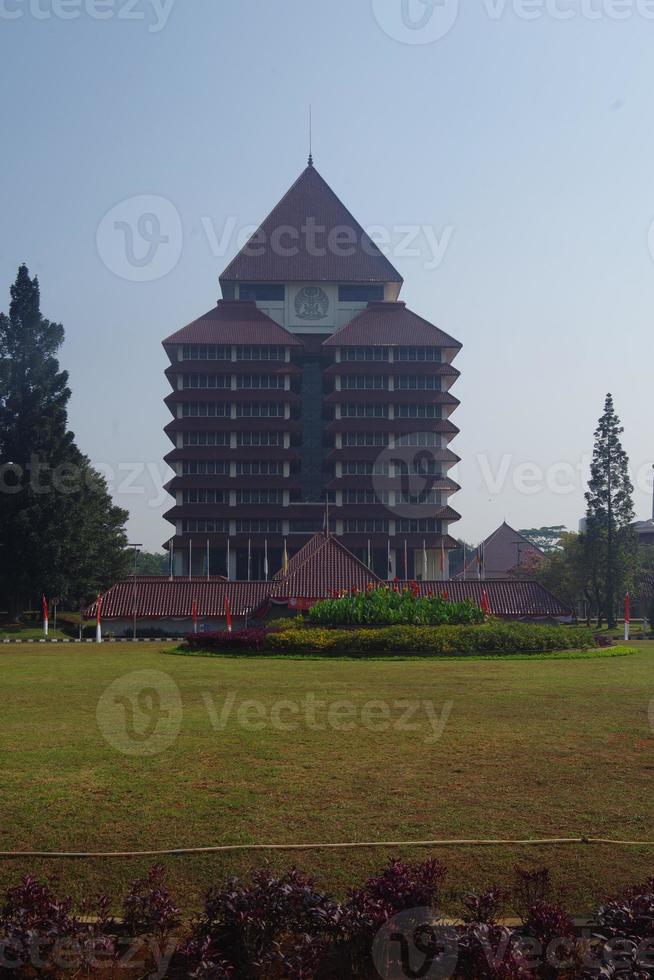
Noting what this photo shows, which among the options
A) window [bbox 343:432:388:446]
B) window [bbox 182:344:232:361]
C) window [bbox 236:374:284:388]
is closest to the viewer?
window [bbox 182:344:232:361]

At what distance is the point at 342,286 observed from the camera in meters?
73.9

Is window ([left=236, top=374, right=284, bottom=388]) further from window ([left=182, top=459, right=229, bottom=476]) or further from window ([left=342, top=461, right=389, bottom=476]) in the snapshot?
window ([left=342, top=461, right=389, bottom=476])

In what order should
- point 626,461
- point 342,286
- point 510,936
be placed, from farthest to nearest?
point 342,286 < point 626,461 < point 510,936

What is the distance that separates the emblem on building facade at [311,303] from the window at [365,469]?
14.0 metres

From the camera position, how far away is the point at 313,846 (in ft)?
22.0

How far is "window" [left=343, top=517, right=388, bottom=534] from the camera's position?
213 ft

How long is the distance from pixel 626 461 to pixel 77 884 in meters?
48.3

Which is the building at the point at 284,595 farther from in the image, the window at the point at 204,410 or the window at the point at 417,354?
the window at the point at 417,354

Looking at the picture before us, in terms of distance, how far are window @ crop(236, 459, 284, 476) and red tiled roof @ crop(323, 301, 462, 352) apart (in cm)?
939

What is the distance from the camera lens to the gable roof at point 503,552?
80.0m

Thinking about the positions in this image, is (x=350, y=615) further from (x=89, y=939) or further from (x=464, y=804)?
(x=89, y=939)

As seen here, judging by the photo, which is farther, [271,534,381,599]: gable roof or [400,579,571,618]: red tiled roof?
[400,579,571,618]: red tiled roof

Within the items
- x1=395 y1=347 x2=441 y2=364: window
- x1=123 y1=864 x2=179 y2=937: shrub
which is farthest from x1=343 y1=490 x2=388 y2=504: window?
x1=123 y1=864 x2=179 y2=937: shrub

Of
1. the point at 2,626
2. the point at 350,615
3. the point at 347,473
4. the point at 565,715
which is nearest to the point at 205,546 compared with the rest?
the point at 347,473
